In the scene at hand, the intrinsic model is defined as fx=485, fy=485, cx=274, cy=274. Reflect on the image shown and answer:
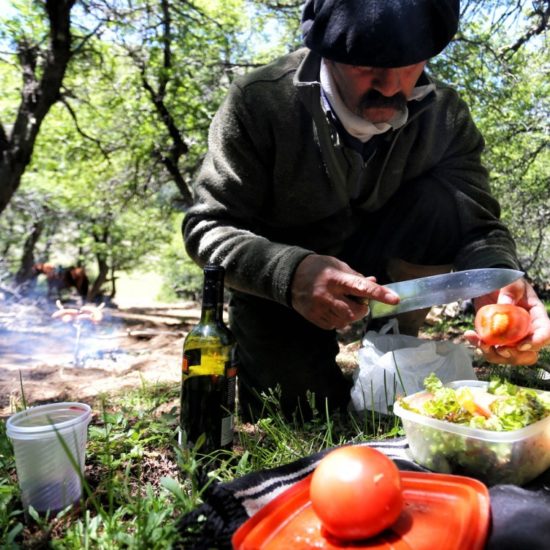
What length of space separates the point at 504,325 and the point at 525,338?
0.10 m

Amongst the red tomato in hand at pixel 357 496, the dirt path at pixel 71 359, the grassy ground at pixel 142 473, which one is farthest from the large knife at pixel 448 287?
the dirt path at pixel 71 359

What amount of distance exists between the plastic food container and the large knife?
549 mm

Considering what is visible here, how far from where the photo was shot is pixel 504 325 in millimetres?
1712

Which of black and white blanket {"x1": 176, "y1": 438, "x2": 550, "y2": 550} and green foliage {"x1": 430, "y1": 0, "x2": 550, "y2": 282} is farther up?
green foliage {"x1": 430, "y1": 0, "x2": 550, "y2": 282}

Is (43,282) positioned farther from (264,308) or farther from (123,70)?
(264,308)

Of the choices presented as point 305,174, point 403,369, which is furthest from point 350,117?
point 403,369

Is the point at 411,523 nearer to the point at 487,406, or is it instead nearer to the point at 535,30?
the point at 487,406

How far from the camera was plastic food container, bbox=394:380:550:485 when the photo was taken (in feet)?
4.36

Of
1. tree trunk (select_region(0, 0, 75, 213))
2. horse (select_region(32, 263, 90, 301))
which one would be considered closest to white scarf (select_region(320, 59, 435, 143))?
tree trunk (select_region(0, 0, 75, 213))

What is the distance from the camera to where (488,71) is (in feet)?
24.2

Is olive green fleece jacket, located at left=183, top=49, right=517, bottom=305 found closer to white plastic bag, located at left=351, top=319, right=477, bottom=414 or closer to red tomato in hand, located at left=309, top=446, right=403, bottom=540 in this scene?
white plastic bag, located at left=351, top=319, right=477, bottom=414

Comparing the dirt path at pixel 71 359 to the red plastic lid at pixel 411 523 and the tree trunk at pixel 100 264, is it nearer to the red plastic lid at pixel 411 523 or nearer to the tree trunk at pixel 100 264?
the red plastic lid at pixel 411 523

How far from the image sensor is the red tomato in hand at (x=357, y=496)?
102 cm

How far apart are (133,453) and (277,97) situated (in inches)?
68.7
